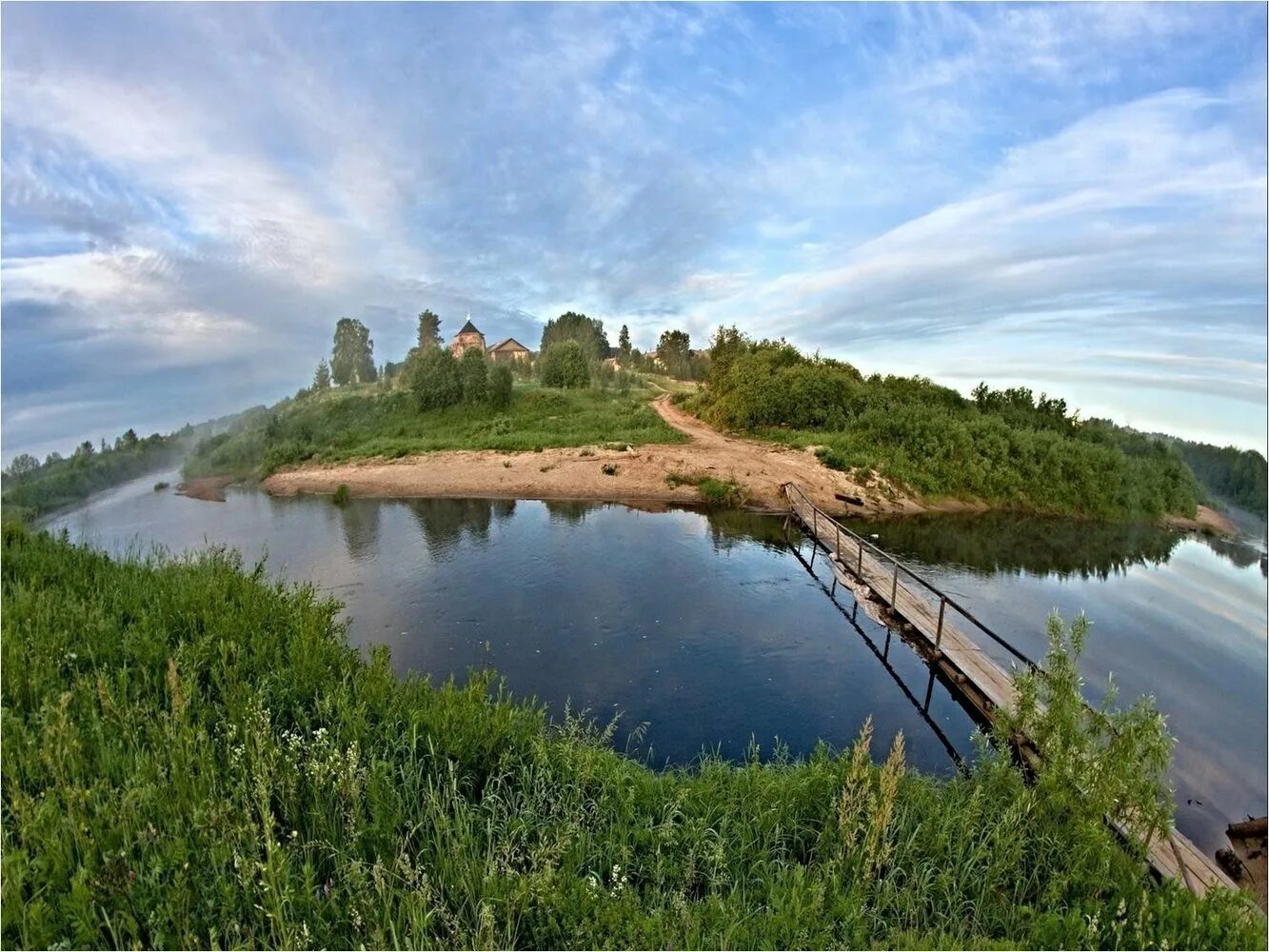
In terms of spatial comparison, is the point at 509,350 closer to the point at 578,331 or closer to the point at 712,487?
the point at 578,331

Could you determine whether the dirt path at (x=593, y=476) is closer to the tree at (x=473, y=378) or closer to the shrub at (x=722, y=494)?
the shrub at (x=722, y=494)

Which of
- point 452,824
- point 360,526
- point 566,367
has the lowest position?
point 452,824

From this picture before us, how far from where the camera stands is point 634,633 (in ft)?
39.7

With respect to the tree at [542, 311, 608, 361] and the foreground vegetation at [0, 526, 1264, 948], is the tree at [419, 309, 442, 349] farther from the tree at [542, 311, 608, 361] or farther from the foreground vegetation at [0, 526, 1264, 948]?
the foreground vegetation at [0, 526, 1264, 948]

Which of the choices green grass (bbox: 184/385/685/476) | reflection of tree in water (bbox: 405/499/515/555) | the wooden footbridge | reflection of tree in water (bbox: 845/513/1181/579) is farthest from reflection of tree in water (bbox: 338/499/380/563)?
reflection of tree in water (bbox: 845/513/1181/579)

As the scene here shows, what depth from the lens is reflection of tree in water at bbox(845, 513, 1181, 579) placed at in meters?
20.2

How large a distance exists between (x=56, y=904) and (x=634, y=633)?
9.56 meters

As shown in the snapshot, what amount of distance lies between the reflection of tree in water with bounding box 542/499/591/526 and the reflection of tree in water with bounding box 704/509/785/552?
510 cm

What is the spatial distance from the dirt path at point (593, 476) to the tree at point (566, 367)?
2297 centimetres

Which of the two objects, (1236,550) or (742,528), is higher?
(742,528)

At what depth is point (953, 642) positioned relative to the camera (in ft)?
37.0

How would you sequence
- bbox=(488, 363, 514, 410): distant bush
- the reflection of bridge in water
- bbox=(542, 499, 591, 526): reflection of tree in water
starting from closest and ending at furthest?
the reflection of bridge in water → bbox=(542, 499, 591, 526): reflection of tree in water → bbox=(488, 363, 514, 410): distant bush

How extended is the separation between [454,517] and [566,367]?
109ft

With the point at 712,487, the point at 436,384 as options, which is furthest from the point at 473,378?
the point at 712,487
